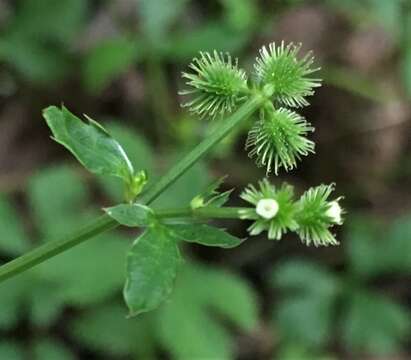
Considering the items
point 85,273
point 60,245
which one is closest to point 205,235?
point 60,245

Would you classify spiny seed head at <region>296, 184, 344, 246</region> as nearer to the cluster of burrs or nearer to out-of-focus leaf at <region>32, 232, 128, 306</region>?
the cluster of burrs

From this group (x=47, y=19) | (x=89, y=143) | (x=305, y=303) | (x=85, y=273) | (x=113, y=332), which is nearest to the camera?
(x=89, y=143)

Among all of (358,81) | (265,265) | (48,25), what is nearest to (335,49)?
(358,81)

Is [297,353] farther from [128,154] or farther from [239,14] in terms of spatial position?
[239,14]

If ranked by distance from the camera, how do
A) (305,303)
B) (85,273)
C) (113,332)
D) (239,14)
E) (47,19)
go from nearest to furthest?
(85,273)
(113,332)
(239,14)
(47,19)
(305,303)

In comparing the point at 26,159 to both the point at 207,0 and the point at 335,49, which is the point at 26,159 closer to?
the point at 207,0

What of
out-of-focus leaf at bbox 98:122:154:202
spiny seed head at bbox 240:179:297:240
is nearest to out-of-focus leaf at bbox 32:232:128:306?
out-of-focus leaf at bbox 98:122:154:202

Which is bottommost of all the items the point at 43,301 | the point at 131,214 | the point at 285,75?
the point at 131,214
